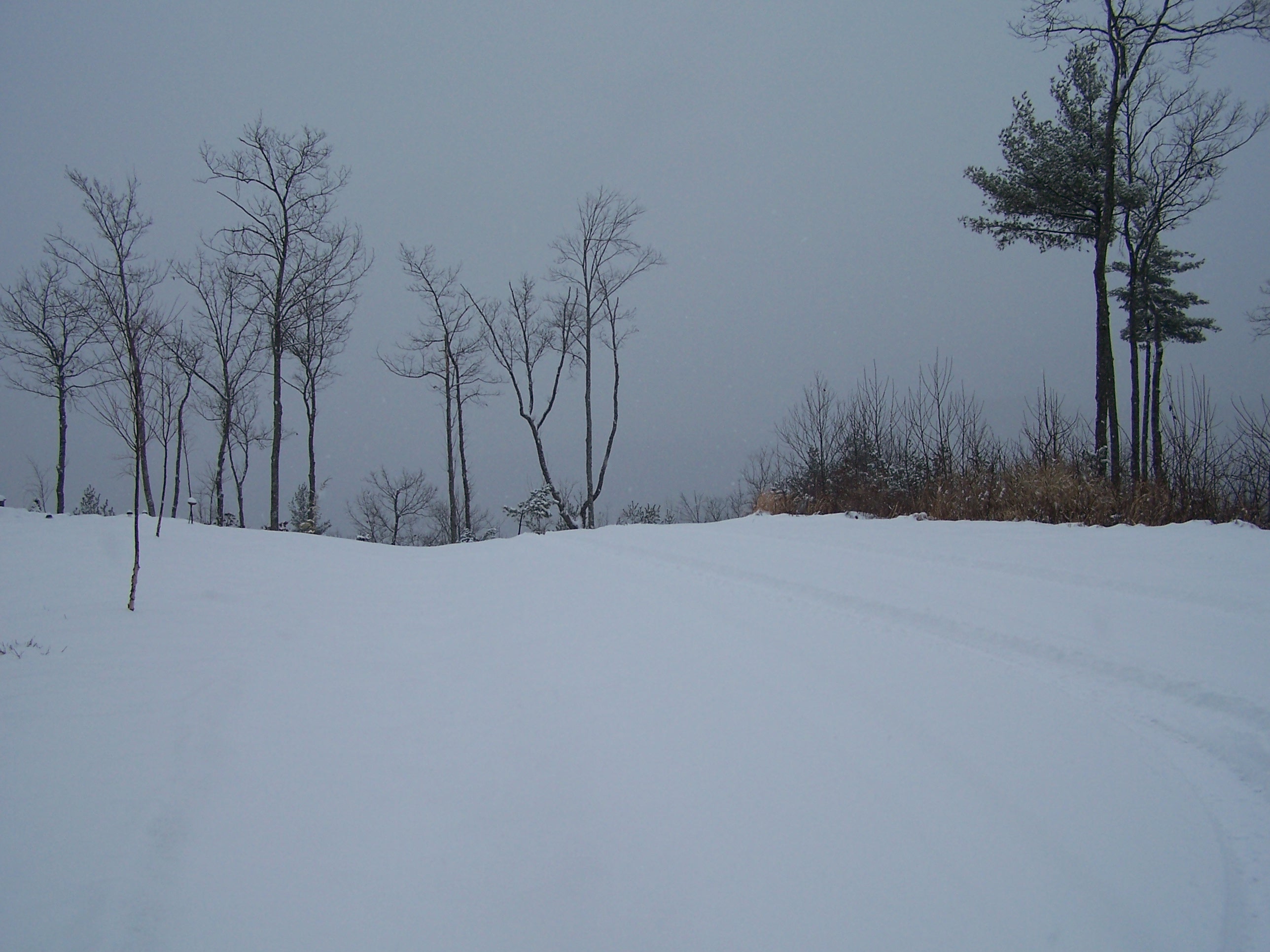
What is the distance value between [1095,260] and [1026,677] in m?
11.0

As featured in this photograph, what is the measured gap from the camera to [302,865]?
64.6 inches

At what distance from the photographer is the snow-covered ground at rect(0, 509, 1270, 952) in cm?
144

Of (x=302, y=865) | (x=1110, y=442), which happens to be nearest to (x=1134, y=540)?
(x=302, y=865)

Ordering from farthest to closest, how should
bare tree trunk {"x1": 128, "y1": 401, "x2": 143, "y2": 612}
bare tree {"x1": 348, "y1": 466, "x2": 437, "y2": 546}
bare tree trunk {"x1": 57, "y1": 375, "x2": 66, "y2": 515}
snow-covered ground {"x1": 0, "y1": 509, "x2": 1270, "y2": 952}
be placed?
bare tree {"x1": 348, "y1": 466, "x2": 437, "y2": 546} → bare tree trunk {"x1": 57, "y1": 375, "x2": 66, "y2": 515} → bare tree trunk {"x1": 128, "y1": 401, "x2": 143, "y2": 612} → snow-covered ground {"x1": 0, "y1": 509, "x2": 1270, "y2": 952}

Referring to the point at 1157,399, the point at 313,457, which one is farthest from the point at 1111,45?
the point at 313,457

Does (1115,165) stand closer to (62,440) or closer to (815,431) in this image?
(815,431)

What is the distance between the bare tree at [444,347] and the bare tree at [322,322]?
2536 mm

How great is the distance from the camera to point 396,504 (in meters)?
29.6

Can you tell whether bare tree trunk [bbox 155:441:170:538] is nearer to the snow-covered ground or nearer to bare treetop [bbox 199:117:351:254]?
the snow-covered ground

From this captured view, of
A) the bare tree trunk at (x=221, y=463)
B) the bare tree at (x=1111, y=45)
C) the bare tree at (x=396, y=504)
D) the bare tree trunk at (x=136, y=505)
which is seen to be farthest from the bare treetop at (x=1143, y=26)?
the bare tree at (x=396, y=504)

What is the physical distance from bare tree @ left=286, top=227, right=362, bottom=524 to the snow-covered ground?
1265 centimetres

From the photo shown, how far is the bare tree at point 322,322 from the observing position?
1488 centimetres

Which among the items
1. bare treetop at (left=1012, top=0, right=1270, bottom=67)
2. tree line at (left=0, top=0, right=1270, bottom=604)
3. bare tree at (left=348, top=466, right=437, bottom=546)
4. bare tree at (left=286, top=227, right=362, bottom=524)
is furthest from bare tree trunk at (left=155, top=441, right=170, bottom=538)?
bare tree at (left=348, top=466, right=437, bottom=546)

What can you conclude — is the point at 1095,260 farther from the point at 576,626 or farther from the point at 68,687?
the point at 68,687
